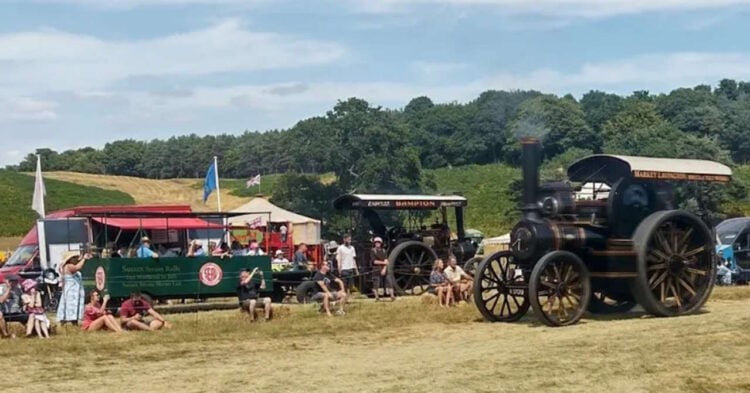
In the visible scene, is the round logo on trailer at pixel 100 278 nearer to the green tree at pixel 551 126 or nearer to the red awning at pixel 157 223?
the red awning at pixel 157 223

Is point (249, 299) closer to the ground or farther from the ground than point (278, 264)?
closer to the ground

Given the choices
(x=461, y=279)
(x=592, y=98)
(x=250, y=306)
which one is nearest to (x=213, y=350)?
(x=250, y=306)

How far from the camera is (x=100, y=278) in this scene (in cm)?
1777

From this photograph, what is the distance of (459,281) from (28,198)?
4924cm

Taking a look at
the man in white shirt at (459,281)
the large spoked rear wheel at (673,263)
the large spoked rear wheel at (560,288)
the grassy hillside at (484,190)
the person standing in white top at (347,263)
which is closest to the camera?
the large spoked rear wheel at (560,288)

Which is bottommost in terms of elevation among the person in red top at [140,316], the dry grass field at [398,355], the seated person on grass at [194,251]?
the dry grass field at [398,355]

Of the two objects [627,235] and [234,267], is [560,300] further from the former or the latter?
[234,267]

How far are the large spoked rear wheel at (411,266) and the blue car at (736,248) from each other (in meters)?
7.58

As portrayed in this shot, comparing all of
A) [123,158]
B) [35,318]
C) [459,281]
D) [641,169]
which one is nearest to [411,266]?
[459,281]

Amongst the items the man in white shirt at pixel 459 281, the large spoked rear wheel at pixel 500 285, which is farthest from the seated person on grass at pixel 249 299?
the man in white shirt at pixel 459 281

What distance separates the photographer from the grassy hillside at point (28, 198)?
5594cm

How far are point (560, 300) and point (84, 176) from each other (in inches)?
2623

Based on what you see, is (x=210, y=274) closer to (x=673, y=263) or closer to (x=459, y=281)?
(x=459, y=281)

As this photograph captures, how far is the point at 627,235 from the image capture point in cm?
1556
